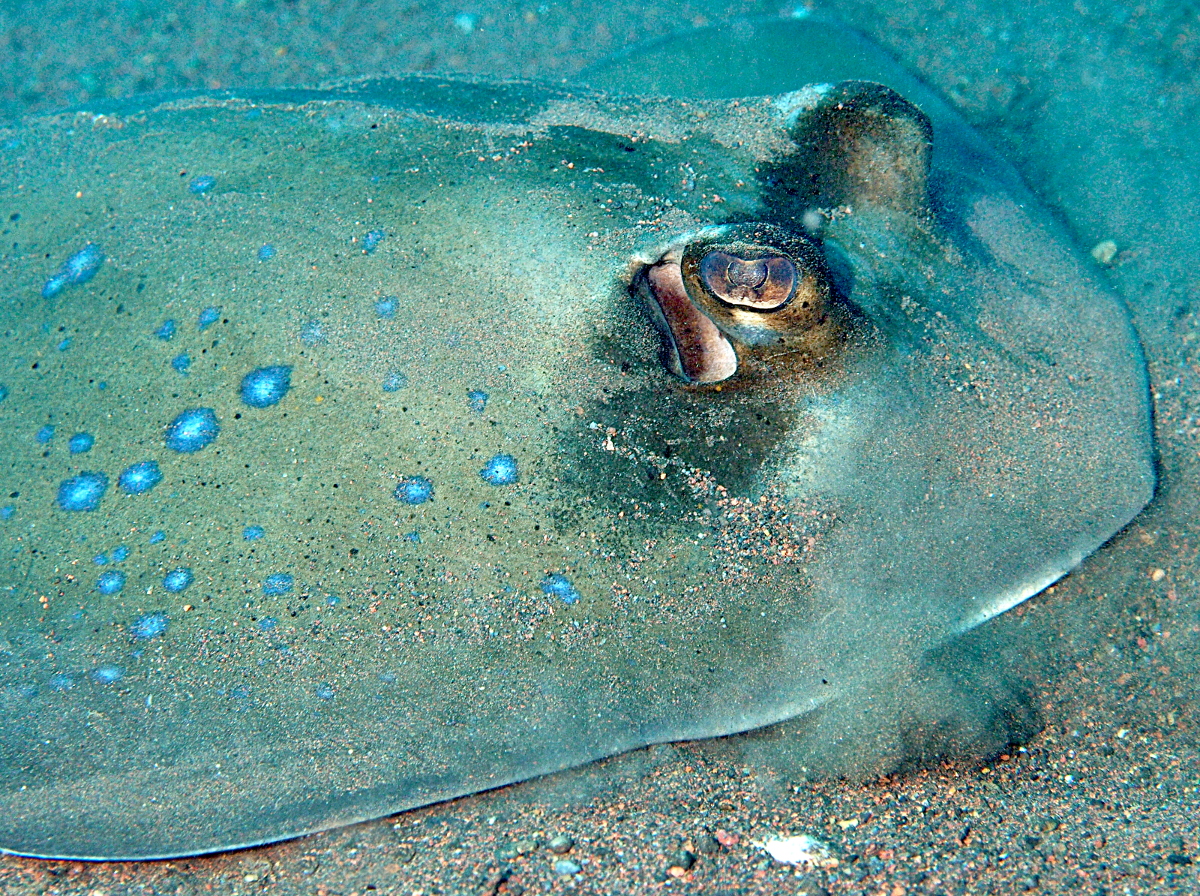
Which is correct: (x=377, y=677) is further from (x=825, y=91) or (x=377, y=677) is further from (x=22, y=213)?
(x=825, y=91)

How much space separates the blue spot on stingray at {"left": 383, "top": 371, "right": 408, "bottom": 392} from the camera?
2.44 metres

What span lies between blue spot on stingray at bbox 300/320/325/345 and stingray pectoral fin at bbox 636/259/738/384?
3.56 ft

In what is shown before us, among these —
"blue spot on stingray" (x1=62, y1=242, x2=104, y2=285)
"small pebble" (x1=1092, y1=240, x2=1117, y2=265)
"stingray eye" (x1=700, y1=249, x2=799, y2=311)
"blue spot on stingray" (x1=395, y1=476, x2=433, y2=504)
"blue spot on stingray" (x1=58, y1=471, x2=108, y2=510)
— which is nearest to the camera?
"stingray eye" (x1=700, y1=249, x2=799, y2=311)

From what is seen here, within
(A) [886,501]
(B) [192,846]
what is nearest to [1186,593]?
(A) [886,501]

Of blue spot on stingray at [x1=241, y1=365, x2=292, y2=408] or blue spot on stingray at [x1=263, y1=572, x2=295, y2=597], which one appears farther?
blue spot on stingray at [x1=241, y1=365, x2=292, y2=408]

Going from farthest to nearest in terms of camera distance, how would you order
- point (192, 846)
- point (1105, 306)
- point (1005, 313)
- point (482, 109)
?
point (482, 109) < point (1105, 306) < point (1005, 313) < point (192, 846)

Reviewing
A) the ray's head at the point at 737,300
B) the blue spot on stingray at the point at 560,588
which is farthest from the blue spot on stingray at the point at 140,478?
the ray's head at the point at 737,300

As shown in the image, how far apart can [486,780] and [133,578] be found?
1.30 m

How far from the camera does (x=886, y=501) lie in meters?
2.41

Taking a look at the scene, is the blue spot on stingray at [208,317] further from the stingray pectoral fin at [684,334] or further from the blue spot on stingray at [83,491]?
the stingray pectoral fin at [684,334]

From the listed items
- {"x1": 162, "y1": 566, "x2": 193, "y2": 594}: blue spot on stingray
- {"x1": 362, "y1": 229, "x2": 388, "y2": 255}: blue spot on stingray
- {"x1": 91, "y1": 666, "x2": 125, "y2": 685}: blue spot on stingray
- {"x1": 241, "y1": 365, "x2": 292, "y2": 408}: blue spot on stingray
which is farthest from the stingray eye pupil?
{"x1": 91, "y1": 666, "x2": 125, "y2": 685}: blue spot on stingray

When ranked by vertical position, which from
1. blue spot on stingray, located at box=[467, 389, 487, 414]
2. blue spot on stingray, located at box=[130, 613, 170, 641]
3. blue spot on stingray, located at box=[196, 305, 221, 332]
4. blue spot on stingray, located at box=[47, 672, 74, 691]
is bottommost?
blue spot on stingray, located at box=[47, 672, 74, 691]

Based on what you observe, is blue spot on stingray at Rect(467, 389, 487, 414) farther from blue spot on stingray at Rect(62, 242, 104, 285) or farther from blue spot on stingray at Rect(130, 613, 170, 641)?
blue spot on stingray at Rect(62, 242, 104, 285)

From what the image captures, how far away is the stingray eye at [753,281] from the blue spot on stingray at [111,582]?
2093 millimetres
